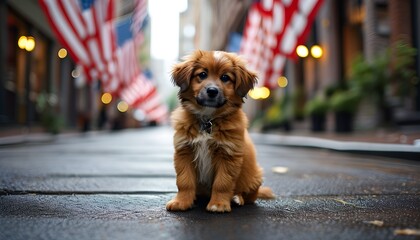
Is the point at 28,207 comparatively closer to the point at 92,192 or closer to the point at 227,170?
the point at 92,192

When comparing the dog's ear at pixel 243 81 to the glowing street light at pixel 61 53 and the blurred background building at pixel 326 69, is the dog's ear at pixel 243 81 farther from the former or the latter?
the glowing street light at pixel 61 53

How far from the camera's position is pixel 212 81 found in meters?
3.17

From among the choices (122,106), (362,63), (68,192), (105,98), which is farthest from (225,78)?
(122,106)

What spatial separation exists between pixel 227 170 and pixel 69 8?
9.11 m

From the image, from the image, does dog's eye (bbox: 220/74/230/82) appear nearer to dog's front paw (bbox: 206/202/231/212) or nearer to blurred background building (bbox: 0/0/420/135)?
dog's front paw (bbox: 206/202/231/212)

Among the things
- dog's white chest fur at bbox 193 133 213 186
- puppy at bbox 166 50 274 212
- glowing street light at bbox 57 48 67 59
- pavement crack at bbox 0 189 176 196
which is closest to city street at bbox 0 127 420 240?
pavement crack at bbox 0 189 176 196

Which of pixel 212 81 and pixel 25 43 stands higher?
pixel 25 43

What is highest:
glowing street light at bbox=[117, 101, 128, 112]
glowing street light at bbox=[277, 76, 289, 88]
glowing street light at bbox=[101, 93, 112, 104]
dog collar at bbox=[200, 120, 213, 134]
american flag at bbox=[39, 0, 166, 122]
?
american flag at bbox=[39, 0, 166, 122]

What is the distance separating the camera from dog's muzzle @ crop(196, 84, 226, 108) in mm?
3082

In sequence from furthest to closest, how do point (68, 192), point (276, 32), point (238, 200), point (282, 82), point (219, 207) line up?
1. point (282, 82)
2. point (276, 32)
3. point (68, 192)
4. point (238, 200)
5. point (219, 207)

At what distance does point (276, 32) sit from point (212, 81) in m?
11.5

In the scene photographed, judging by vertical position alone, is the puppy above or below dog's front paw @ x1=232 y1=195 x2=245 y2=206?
above

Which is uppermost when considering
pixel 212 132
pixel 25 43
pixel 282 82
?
pixel 25 43

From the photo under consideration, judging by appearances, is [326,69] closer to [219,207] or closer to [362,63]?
[362,63]
